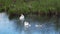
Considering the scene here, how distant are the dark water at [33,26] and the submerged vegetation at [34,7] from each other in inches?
47.5

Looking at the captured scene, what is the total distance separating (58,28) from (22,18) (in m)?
4.37

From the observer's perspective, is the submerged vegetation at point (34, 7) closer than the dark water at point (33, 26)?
No

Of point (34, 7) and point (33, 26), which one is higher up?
point (33, 26)

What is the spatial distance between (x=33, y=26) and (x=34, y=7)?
640 cm

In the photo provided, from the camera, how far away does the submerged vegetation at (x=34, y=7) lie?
86.3 feet

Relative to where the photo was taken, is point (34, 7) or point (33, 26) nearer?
point (33, 26)

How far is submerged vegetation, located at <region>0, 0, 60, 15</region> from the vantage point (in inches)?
1036

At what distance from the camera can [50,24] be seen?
872 inches

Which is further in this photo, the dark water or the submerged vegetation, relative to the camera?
the submerged vegetation

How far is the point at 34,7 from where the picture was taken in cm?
2764

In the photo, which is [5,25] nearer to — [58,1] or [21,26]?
[21,26]

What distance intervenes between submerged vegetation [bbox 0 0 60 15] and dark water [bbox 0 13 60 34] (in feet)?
3.96

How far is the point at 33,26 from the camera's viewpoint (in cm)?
2142

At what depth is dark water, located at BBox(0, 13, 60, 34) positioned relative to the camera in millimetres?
20006
